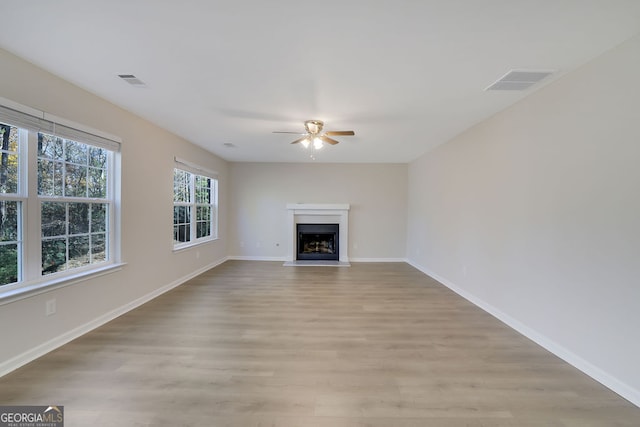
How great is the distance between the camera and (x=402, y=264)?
20.4ft

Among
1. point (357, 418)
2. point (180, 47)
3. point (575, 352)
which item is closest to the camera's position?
point (357, 418)

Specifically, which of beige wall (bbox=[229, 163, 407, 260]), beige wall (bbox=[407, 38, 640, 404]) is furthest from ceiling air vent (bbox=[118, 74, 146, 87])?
beige wall (bbox=[229, 163, 407, 260])

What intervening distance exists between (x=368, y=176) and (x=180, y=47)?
5.16m

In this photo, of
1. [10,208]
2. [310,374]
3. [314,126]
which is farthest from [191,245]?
[310,374]

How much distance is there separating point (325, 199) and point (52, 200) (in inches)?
195

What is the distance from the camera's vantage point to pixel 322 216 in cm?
658

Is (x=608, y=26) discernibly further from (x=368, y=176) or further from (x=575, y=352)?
(x=368, y=176)

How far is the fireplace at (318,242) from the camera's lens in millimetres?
6582

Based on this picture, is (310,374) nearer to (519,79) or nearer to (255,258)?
(519,79)

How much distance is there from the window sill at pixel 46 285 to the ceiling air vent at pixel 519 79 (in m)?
4.39

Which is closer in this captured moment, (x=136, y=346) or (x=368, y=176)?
(x=136, y=346)

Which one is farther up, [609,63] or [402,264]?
[609,63]

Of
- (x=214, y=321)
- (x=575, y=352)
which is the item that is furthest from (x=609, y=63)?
(x=214, y=321)

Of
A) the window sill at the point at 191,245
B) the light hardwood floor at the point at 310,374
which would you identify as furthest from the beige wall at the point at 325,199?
the light hardwood floor at the point at 310,374
